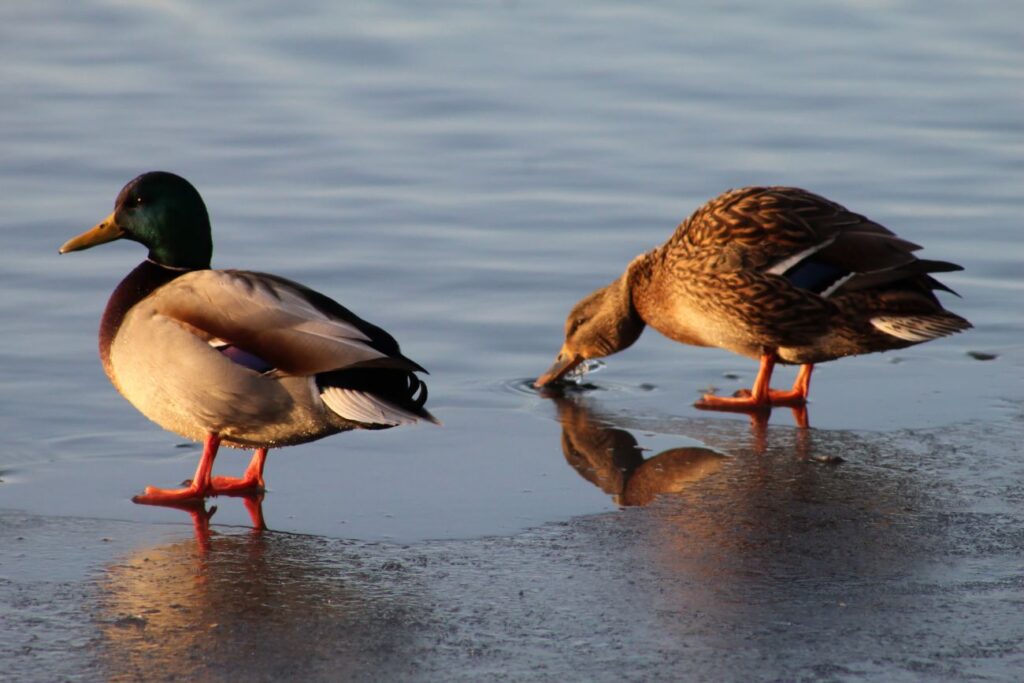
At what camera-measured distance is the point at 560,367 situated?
714 centimetres

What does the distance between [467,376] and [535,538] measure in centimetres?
224

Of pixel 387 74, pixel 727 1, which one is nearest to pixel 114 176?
pixel 387 74

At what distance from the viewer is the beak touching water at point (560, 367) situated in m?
7.05

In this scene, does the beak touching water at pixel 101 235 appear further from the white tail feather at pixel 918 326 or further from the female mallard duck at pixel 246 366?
the white tail feather at pixel 918 326

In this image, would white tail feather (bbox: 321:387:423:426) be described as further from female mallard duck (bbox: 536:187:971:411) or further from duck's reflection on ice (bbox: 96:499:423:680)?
female mallard duck (bbox: 536:187:971:411)

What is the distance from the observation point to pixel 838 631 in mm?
4082

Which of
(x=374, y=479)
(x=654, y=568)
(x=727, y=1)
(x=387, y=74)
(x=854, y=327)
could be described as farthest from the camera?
(x=727, y=1)

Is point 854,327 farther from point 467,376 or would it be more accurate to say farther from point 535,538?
point 535,538

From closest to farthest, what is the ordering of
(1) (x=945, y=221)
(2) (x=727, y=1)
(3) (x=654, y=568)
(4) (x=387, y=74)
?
1. (3) (x=654, y=568)
2. (1) (x=945, y=221)
3. (4) (x=387, y=74)
4. (2) (x=727, y=1)

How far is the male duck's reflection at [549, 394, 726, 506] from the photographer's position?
546 cm

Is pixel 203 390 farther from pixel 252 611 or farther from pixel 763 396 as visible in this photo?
pixel 763 396

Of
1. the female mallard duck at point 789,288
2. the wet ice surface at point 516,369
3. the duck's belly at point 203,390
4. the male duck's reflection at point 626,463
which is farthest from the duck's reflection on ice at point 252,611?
the female mallard duck at point 789,288

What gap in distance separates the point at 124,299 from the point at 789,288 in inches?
104

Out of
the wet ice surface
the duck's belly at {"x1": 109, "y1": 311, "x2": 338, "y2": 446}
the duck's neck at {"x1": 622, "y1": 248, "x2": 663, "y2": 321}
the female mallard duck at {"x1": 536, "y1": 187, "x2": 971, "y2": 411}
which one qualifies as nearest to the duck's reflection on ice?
the wet ice surface
